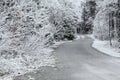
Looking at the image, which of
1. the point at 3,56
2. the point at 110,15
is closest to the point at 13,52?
the point at 3,56

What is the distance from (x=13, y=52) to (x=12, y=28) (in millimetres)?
1456

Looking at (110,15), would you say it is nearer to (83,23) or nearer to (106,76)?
(106,76)

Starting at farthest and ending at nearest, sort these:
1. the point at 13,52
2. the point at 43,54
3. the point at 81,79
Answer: the point at 43,54 → the point at 13,52 → the point at 81,79

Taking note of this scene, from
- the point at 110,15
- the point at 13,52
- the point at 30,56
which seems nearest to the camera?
the point at 13,52

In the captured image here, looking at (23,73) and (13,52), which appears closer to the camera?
(23,73)

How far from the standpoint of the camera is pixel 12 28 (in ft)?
38.4

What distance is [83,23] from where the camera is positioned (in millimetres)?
67750

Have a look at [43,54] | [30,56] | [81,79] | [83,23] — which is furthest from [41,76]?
[83,23]

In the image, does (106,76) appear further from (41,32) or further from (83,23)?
(83,23)

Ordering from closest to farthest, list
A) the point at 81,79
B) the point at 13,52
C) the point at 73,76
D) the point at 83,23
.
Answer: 1. the point at 81,79
2. the point at 73,76
3. the point at 13,52
4. the point at 83,23

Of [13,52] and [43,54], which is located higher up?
[13,52]

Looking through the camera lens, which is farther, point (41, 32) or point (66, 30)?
point (66, 30)

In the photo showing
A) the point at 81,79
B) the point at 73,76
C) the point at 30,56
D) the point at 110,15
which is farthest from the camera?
the point at 110,15

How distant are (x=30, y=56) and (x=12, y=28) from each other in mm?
2247
